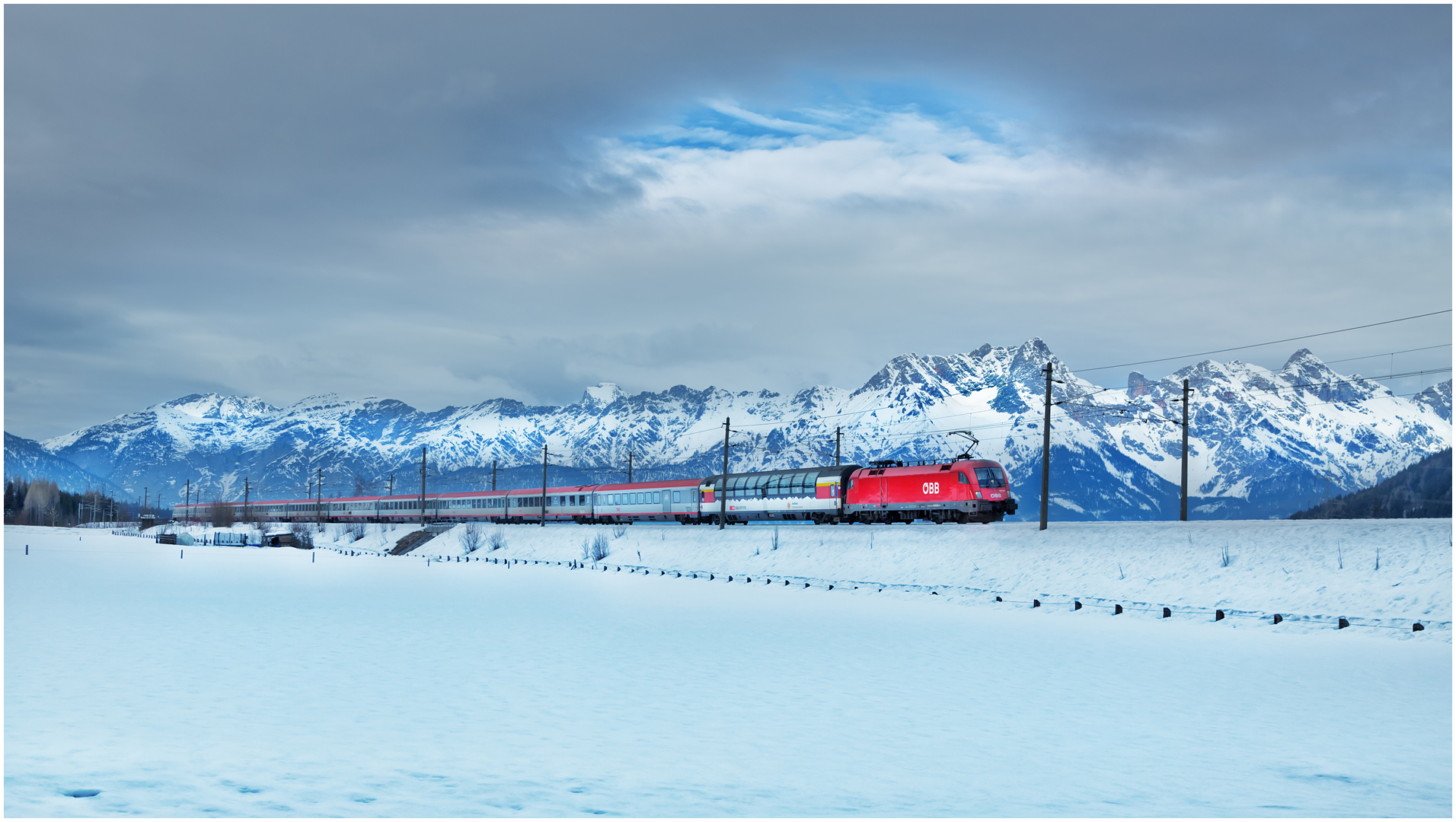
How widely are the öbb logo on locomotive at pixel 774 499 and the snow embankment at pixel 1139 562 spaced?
177 inches

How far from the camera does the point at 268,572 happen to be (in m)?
58.2

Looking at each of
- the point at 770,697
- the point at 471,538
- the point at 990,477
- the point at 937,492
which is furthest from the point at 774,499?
the point at 770,697

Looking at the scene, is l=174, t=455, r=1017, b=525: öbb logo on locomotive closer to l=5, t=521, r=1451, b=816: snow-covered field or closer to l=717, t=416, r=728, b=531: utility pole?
l=717, t=416, r=728, b=531: utility pole

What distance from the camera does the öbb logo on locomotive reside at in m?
59.1

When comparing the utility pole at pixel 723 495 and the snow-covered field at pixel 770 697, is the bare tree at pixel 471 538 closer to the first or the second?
the utility pole at pixel 723 495

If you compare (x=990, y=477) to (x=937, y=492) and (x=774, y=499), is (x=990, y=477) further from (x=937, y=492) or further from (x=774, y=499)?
(x=774, y=499)

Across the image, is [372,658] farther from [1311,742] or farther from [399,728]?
[1311,742]

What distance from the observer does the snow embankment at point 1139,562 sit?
32094mm

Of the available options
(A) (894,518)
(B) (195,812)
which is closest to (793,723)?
(B) (195,812)

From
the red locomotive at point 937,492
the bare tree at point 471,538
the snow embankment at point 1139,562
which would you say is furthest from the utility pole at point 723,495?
the bare tree at point 471,538

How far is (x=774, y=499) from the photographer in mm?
72750

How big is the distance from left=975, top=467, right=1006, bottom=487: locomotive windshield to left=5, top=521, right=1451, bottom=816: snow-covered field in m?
16.7

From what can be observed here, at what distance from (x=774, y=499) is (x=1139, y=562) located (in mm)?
33991

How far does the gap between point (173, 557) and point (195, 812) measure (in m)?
73.0
